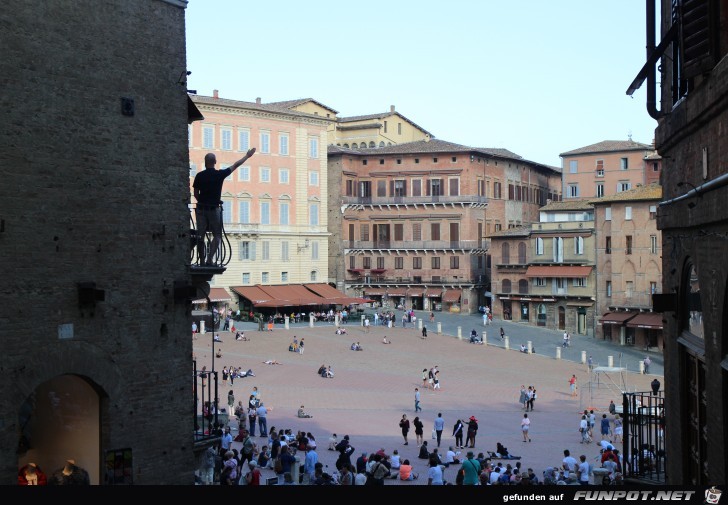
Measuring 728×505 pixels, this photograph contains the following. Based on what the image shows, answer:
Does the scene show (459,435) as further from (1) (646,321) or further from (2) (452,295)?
(2) (452,295)

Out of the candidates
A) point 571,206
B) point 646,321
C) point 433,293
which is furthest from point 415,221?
point 646,321

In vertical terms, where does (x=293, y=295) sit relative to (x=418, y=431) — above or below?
above

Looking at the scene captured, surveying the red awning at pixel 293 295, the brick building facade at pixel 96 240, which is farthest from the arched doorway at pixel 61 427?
the red awning at pixel 293 295

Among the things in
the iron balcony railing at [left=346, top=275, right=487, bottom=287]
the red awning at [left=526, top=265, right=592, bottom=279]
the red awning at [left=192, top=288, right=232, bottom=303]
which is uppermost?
the red awning at [left=526, top=265, right=592, bottom=279]

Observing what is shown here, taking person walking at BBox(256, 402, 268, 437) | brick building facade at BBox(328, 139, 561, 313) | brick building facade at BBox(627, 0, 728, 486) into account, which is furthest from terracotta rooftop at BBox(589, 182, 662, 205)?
brick building facade at BBox(627, 0, 728, 486)

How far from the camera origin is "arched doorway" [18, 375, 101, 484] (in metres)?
12.7

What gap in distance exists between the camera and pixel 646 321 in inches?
2356

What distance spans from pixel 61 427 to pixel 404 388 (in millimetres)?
30553

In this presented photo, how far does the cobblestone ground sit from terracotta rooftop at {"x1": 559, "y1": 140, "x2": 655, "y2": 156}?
2481cm

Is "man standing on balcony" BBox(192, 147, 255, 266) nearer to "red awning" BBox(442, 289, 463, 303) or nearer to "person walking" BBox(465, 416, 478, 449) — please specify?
"person walking" BBox(465, 416, 478, 449)

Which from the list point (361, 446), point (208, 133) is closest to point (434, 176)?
point (208, 133)

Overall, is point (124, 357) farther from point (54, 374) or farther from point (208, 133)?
point (208, 133)

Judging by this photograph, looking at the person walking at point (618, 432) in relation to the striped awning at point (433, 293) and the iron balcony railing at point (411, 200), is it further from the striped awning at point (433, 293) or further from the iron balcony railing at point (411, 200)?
the iron balcony railing at point (411, 200)

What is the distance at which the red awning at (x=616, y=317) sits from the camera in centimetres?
6147
